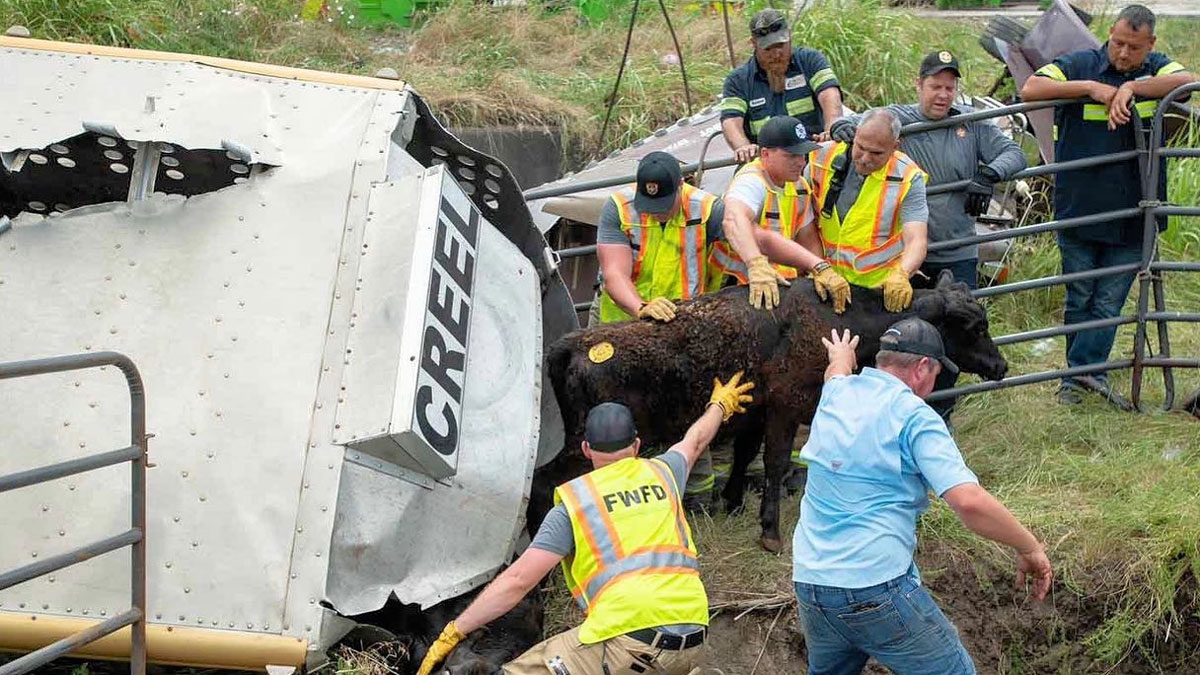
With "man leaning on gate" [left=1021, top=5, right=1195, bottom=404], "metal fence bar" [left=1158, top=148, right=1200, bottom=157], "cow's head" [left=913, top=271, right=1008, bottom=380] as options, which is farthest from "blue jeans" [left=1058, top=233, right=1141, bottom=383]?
"cow's head" [left=913, top=271, right=1008, bottom=380]

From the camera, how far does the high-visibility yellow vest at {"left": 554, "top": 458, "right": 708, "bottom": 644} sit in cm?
466

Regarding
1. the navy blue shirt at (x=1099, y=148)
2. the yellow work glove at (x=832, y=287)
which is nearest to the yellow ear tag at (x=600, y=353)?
the yellow work glove at (x=832, y=287)

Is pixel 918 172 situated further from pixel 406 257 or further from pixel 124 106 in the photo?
pixel 124 106

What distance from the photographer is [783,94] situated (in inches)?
305

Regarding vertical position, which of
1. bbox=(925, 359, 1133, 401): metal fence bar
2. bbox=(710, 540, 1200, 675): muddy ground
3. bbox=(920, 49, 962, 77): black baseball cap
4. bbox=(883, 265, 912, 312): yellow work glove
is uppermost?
bbox=(920, 49, 962, 77): black baseball cap

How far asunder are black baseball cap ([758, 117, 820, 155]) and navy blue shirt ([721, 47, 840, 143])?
1.35m

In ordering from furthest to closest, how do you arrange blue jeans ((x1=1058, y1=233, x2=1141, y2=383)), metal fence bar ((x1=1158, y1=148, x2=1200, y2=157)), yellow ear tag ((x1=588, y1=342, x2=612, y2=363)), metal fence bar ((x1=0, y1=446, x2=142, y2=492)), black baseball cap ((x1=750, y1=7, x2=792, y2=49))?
1. blue jeans ((x1=1058, y1=233, x2=1141, y2=383))
2. black baseball cap ((x1=750, y1=7, x2=792, y2=49))
3. metal fence bar ((x1=1158, y1=148, x2=1200, y2=157))
4. yellow ear tag ((x1=588, y1=342, x2=612, y2=363))
5. metal fence bar ((x1=0, y1=446, x2=142, y2=492))

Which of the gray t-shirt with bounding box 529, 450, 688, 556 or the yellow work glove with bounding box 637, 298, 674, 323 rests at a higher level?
the yellow work glove with bounding box 637, 298, 674, 323

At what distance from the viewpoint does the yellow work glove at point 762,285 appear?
620cm

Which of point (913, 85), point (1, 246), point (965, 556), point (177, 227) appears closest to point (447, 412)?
point (177, 227)

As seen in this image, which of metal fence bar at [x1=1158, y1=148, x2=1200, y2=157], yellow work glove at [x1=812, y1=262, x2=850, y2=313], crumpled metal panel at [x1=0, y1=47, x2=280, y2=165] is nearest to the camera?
crumpled metal panel at [x1=0, y1=47, x2=280, y2=165]

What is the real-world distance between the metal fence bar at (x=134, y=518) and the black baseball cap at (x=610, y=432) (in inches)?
63.9

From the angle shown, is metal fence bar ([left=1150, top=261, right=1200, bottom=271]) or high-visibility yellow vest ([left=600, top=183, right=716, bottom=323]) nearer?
high-visibility yellow vest ([left=600, top=183, right=716, bottom=323])

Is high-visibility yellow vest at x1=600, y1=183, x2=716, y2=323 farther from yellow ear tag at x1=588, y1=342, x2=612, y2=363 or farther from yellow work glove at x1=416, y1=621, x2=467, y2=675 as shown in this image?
yellow work glove at x1=416, y1=621, x2=467, y2=675
